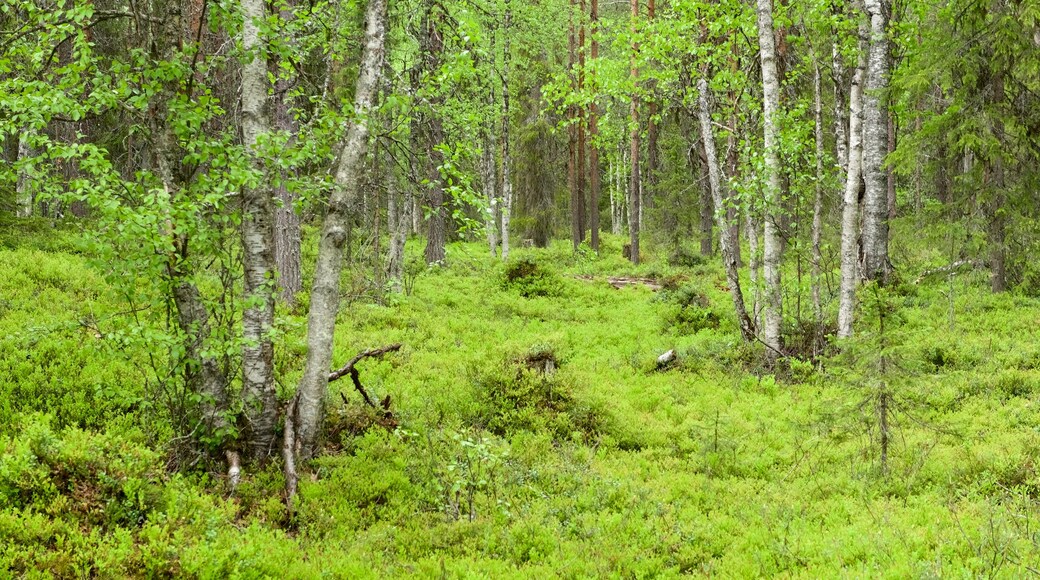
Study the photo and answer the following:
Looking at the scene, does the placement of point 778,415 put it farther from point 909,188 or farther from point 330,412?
point 909,188

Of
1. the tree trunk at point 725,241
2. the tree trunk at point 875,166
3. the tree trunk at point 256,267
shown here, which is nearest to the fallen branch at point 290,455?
the tree trunk at point 256,267

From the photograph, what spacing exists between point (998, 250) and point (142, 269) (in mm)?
16620

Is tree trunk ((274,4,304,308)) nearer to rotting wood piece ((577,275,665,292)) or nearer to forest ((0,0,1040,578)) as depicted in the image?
forest ((0,0,1040,578))

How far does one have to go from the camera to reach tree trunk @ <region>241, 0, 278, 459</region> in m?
6.46

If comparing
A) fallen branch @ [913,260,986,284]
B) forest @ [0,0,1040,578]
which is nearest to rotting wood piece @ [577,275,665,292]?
forest @ [0,0,1040,578]

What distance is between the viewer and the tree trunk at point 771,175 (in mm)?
10789

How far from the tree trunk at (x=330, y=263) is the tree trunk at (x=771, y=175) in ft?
23.2

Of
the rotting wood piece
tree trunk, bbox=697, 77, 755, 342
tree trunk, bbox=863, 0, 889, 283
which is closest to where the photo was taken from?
tree trunk, bbox=697, 77, 755, 342

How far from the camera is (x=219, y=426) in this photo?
21.2 ft

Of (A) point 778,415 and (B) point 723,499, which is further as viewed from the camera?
(A) point 778,415

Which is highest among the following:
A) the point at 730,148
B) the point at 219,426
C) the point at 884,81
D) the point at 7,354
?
the point at 884,81

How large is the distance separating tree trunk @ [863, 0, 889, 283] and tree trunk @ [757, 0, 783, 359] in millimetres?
3938

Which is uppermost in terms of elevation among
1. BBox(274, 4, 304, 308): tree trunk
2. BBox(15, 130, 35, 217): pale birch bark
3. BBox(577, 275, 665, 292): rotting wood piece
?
BBox(15, 130, 35, 217): pale birch bark

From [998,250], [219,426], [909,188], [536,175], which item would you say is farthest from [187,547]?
[909,188]
